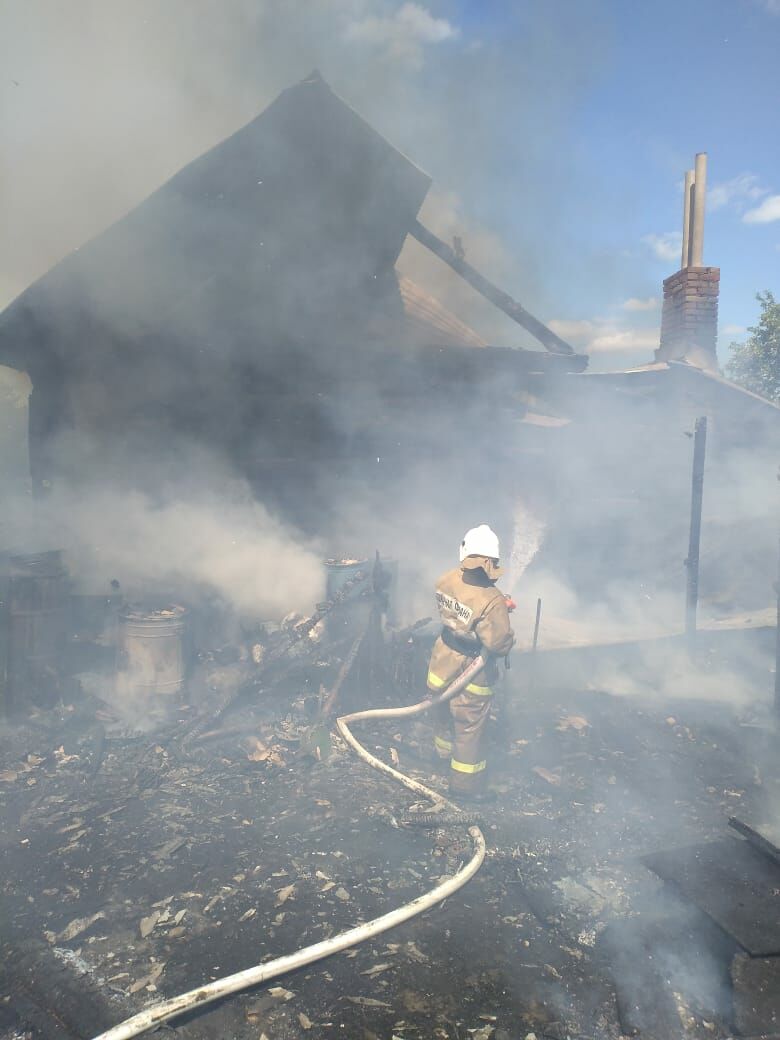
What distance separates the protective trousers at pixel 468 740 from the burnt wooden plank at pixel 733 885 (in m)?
1.67

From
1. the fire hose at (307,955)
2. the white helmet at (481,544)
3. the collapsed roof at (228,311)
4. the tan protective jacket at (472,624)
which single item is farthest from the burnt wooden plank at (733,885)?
the collapsed roof at (228,311)

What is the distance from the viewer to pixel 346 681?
20.8 feet

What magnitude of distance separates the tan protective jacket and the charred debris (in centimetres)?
99

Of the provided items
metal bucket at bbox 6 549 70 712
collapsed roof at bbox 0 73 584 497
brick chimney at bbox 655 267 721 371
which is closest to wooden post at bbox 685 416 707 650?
collapsed roof at bbox 0 73 584 497

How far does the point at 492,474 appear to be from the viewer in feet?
29.8

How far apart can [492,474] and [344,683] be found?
4.13 m

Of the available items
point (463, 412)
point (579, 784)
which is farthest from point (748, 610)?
point (579, 784)

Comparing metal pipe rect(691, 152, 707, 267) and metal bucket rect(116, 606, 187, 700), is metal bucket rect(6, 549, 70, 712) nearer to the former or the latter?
metal bucket rect(116, 606, 187, 700)

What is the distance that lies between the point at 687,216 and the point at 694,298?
1728 millimetres

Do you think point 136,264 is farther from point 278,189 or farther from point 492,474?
point 492,474

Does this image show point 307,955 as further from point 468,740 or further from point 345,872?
point 468,740

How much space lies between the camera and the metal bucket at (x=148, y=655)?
20.9 ft

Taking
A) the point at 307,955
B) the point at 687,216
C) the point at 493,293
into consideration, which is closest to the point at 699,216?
the point at 687,216

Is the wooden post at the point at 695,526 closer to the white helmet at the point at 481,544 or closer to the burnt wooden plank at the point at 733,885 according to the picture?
the white helmet at the point at 481,544
